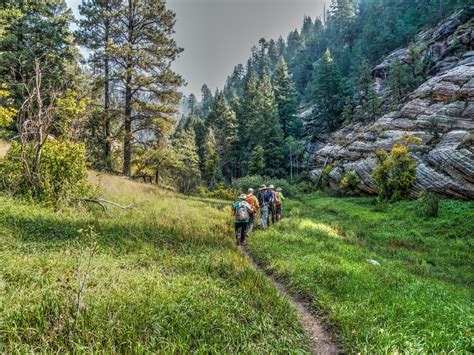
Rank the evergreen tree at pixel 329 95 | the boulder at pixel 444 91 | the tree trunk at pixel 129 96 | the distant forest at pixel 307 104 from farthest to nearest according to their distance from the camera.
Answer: the evergreen tree at pixel 329 95 → the distant forest at pixel 307 104 → the boulder at pixel 444 91 → the tree trunk at pixel 129 96

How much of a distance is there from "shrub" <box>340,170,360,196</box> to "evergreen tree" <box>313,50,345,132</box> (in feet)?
74.5

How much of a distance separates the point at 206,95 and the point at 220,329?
118m

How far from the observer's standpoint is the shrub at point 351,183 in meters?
28.0

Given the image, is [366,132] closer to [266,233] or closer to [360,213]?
[360,213]

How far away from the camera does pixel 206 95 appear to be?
117m

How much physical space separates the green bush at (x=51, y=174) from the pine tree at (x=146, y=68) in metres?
10.3

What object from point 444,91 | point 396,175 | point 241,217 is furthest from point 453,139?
point 241,217

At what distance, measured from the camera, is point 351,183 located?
2838cm

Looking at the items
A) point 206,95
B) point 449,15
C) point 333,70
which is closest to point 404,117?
point 333,70

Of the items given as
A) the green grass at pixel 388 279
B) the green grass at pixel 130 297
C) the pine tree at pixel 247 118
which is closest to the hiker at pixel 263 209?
the green grass at pixel 388 279

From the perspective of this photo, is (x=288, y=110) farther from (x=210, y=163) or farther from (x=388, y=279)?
(x=388, y=279)

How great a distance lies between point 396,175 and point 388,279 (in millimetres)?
17259

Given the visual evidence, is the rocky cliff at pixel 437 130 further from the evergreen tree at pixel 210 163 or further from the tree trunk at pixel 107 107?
the tree trunk at pixel 107 107

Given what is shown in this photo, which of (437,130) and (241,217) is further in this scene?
(437,130)
